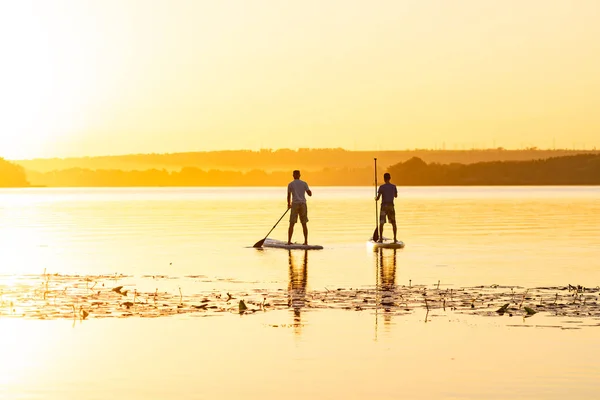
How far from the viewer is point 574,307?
18.8 meters

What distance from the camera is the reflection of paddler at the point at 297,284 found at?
62.5ft

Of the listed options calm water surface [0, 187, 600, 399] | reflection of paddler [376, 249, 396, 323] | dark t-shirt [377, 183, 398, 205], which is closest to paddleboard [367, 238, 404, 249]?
reflection of paddler [376, 249, 396, 323]

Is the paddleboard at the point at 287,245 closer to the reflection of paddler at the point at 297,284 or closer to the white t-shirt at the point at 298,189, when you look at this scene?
the reflection of paddler at the point at 297,284

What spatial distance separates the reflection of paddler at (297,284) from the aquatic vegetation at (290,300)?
2 cm

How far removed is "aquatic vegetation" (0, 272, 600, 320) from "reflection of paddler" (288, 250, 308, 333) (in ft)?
0.07

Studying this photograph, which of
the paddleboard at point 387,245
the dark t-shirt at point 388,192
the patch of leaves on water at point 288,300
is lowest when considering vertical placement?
the paddleboard at point 387,245

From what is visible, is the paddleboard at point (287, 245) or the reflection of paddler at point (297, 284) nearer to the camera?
the reflection of paddler at point (297, 284)

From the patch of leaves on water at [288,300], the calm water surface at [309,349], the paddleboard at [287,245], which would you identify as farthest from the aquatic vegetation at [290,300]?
the paddleboard at [287,245]

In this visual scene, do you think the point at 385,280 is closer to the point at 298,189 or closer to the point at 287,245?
the point at 298,189

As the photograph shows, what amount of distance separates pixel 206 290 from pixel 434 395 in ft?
36.2

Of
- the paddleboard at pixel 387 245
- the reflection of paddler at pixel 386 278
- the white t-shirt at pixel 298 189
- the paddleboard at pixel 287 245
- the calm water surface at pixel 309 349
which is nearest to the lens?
the calm water surface at pixel 309 349

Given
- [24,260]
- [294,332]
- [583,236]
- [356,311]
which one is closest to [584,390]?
[294,332]

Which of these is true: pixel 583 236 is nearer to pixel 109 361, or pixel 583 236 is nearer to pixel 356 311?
pixel 356 311

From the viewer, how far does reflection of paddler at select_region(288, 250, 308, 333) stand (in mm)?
19047
